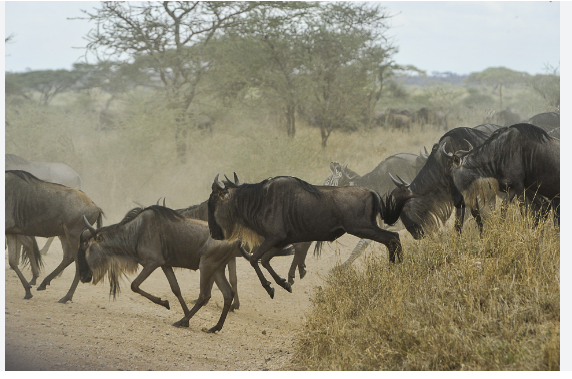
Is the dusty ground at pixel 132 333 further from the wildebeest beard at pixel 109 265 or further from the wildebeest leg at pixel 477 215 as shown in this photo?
the wildebeest leg at pixel 477 215

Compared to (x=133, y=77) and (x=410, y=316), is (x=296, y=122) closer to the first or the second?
(x=133, y=77)

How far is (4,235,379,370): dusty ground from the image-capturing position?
4516 millimetres

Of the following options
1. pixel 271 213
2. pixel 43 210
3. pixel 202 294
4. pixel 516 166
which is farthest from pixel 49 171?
pixel 516 166

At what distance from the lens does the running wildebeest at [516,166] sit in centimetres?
496

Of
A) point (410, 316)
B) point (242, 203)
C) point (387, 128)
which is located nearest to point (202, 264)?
point (242, 203)

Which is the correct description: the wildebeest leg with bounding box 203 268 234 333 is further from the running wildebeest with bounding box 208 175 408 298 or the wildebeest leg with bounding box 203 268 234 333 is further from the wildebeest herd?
the running wildebeest with bounding box 208 175 408 298

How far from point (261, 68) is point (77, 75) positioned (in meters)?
9.70

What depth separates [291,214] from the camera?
4.88 m

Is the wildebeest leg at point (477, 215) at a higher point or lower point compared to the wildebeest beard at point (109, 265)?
higher

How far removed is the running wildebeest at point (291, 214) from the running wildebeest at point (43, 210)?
192 cm

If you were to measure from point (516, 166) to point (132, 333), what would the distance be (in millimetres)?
3508

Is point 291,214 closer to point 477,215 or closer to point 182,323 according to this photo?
point 182,323

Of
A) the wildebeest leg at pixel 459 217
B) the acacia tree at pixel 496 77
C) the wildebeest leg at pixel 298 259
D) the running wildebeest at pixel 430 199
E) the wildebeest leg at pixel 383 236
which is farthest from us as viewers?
the acacia tree at pixel 496 77

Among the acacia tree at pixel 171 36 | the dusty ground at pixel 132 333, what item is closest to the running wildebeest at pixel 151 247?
the dusty ground at pixel 132 333
